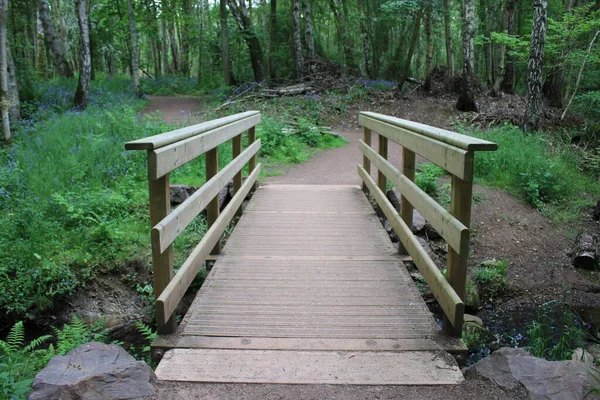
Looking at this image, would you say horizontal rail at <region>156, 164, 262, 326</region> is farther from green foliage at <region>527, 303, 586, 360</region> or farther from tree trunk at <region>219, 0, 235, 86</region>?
tree trunk at <region>219, 0, 235, 86</region>

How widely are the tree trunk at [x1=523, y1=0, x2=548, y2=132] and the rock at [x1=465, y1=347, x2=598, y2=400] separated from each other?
415 inches

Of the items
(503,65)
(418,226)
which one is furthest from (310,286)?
(503,65)

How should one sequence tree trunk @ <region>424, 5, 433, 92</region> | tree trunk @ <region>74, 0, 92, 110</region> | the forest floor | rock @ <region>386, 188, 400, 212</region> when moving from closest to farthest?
the forest floor
rock @ <region>386, 188, 400, 212</region>
tree trunk @ <region>74, 0, 92, 110</region>
tree trunk @ <region>424, 5, 433, 92</region>

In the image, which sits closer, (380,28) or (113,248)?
(113,248)

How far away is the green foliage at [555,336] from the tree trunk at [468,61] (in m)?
11.1

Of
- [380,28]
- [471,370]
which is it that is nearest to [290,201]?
[471,370]

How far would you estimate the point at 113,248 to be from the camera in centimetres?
578

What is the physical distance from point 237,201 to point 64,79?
61.1 ft

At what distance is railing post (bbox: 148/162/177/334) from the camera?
3.20 metres

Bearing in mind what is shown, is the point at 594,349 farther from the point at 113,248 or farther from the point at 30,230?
the point at 30,230

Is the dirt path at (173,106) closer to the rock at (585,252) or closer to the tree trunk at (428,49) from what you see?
the tree trunk at (428,49)

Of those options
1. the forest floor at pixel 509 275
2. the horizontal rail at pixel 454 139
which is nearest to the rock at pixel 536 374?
the forest floor at pixel 509 275

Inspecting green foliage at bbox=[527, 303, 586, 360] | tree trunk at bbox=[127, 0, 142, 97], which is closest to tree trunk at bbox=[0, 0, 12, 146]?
green foliage at bbox=[527, 303, 586, 360]

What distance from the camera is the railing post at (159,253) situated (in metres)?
3.20
